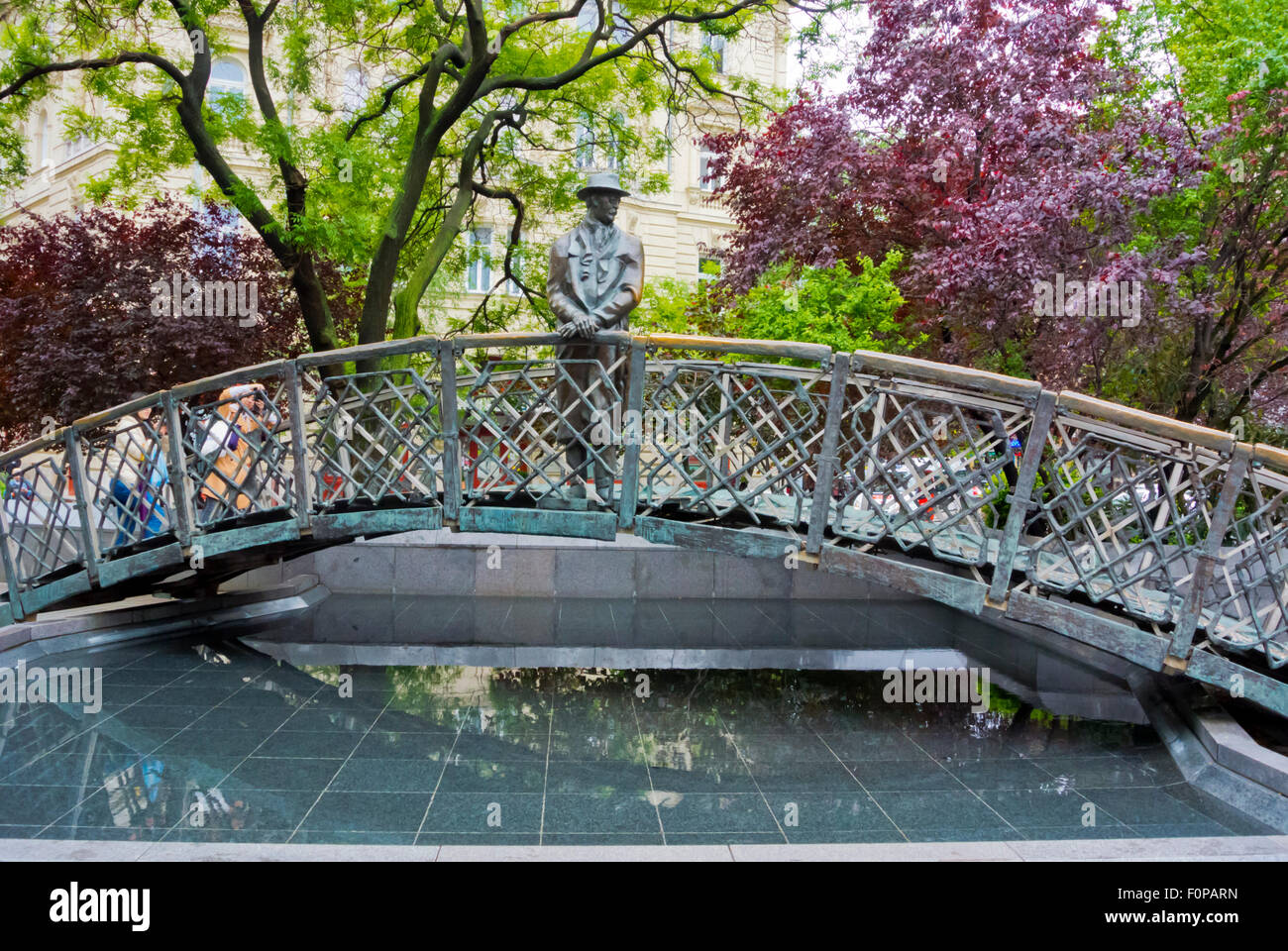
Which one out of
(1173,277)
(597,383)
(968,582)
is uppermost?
(1173,277)

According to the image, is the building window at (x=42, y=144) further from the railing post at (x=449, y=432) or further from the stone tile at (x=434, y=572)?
the railing post at (x=449, y=432)

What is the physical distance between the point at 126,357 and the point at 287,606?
6.46 metres

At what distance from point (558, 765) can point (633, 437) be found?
2.42 m

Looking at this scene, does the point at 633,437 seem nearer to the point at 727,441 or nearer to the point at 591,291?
the point at 727,441

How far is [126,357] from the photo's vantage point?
1371 centimetres

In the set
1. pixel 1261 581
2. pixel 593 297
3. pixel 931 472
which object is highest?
pixel 593 297

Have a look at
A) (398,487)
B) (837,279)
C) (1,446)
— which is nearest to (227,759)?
(398,487)

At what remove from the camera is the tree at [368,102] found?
11555mm

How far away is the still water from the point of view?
458cm

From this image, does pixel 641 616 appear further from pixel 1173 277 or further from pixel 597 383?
pixel 1173 277

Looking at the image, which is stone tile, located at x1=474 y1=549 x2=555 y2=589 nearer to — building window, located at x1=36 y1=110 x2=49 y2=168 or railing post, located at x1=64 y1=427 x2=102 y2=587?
railing post, located at x1=64 y1=427 x2=102 y2=587

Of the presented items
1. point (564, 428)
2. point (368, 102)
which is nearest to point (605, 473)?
point (564, 428)

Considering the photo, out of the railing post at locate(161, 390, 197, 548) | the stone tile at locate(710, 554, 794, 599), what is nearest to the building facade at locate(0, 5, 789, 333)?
the stone tile at locate(710, 554, 794, 599)

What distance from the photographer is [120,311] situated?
46.1 feet
